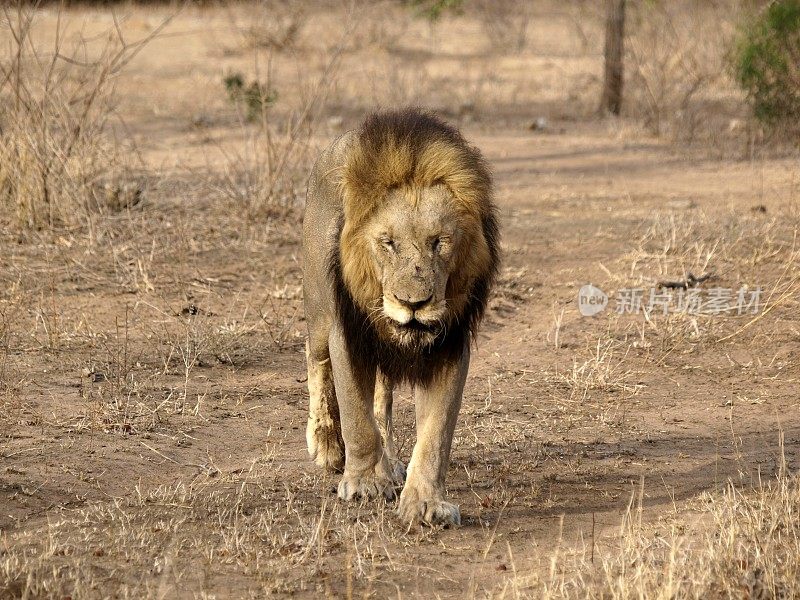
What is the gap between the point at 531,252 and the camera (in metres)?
7.94

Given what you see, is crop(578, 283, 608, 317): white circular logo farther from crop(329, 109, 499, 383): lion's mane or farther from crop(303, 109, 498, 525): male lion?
crop(329, 109, 499, 383): lion's mane

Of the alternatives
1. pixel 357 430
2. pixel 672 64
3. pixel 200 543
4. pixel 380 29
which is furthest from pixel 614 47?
pixel 200 543

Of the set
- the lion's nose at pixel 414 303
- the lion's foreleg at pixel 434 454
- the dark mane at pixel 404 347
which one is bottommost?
the lion's foreleg at pixel 434 454

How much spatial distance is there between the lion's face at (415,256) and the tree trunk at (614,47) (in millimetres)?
10179

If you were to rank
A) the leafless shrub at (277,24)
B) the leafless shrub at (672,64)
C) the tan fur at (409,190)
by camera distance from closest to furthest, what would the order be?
the tan fur at (409,190)
the leafless shrub at (672,64)
the leafless shrub at (277,24)

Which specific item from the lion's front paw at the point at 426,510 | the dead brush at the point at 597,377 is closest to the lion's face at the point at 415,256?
the lion's front paw at the point at 426,510

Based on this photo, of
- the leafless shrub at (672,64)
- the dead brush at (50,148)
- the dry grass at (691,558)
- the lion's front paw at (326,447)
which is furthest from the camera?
the leafless shrub at (672,64)

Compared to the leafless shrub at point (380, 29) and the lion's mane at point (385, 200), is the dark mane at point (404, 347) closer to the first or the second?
the lion's mane at point (385, 200)

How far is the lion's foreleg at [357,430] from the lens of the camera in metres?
4.19

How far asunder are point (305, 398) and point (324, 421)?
0.91m

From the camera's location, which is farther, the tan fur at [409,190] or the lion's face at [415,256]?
the tan fur at [409,190]

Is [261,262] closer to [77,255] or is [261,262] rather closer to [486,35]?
[77,255]

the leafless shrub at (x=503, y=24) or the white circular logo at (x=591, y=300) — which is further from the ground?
the leafless shrub at (x=503, y=24)

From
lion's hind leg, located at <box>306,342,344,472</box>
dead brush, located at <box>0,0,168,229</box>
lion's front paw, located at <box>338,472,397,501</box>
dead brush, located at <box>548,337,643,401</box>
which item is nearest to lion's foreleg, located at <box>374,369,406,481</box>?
lion's hind leg, located at <box>306,342,344,472</box>
